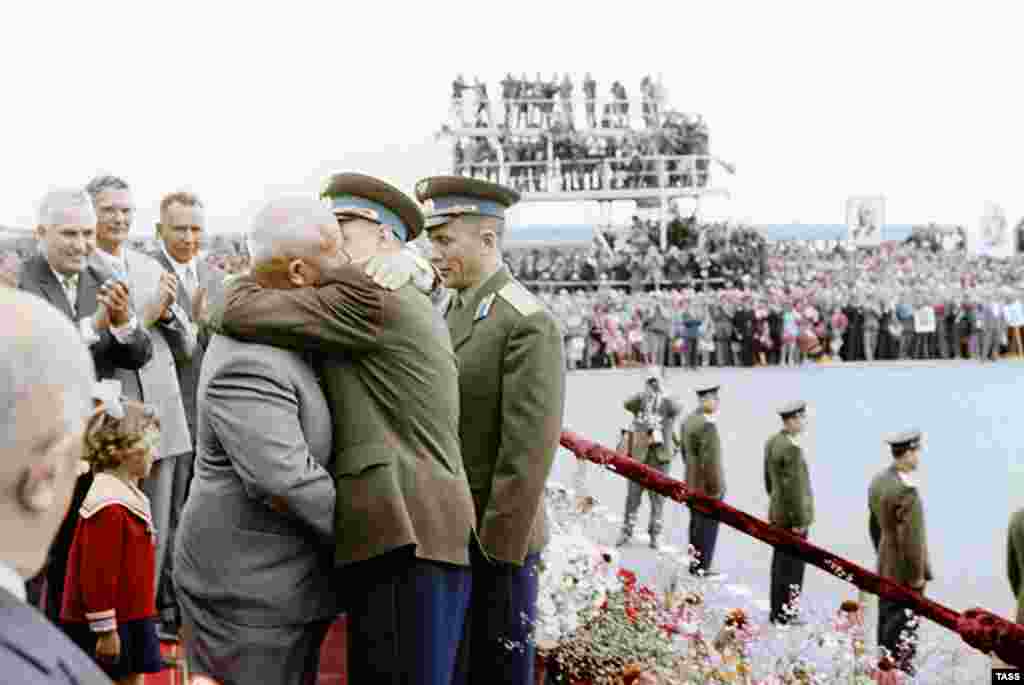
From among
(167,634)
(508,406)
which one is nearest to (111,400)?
(508,406)

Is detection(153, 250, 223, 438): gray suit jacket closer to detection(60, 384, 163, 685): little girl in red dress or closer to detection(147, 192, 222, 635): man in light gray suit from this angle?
detection(147, 192, 222, 635): man in light gray suit

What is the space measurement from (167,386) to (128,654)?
1148 mm

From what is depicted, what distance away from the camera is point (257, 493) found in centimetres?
265

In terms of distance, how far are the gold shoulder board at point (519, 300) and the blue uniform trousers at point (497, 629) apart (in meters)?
0.63

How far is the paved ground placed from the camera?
9742 mm

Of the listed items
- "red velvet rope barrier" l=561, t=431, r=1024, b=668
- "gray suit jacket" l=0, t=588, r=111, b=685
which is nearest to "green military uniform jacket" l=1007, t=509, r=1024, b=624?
"red velvet rope barrier" l=561, t=431, r=1024, b=668

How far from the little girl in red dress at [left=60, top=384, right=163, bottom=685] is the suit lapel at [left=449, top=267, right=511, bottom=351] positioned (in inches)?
32.0

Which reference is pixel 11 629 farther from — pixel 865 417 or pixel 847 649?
pixel 865 417

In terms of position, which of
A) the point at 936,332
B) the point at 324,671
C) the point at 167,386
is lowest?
the point at 936,332

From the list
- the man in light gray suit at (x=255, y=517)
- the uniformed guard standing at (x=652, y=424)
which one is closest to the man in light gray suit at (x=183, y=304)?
the man in light gray suit at (x=255, y=517)

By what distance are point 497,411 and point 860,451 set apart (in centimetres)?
1271

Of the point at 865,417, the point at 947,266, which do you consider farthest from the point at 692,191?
the point at 865,417

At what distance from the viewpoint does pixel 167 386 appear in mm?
4355

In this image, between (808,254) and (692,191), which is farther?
(808,254)
